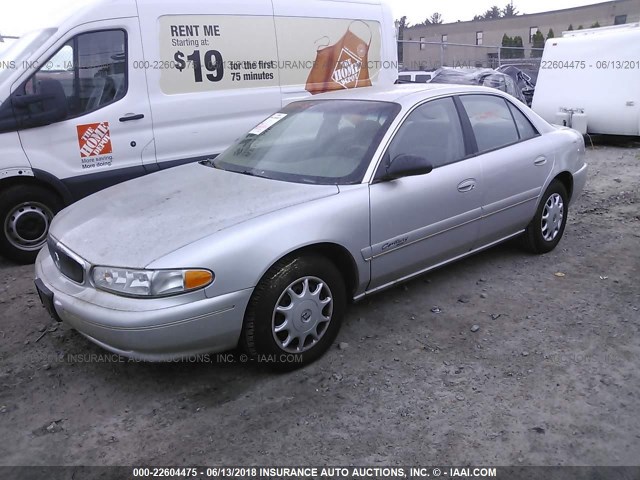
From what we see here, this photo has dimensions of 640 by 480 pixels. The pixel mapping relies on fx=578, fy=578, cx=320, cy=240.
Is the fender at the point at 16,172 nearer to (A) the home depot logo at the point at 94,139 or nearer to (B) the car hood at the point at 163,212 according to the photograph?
(A) the home depot logo at the point at 94,139

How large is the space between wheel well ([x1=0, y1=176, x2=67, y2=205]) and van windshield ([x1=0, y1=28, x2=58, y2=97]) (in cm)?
68

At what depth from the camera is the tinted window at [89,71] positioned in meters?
5.12

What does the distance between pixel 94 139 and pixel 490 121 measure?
138 inches

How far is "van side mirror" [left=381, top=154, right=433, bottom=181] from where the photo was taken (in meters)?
3.50

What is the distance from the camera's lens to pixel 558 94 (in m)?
11.6

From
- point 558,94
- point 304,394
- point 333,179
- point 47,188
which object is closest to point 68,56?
point 47,188

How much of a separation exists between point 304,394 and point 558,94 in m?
10.6

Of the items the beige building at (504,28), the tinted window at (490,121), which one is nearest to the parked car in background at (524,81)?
the tinted window at (490,121)

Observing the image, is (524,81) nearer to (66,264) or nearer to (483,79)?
(483,79)

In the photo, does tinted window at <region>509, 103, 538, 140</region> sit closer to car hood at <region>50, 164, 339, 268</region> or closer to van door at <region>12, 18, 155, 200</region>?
car hood at <region>50, 164, 339, 268</region>

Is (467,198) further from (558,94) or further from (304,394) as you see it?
(558,94)

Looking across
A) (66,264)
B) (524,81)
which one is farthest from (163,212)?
(524,81)

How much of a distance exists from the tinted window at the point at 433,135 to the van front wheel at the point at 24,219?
3.29 meters

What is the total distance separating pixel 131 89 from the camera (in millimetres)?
5484
